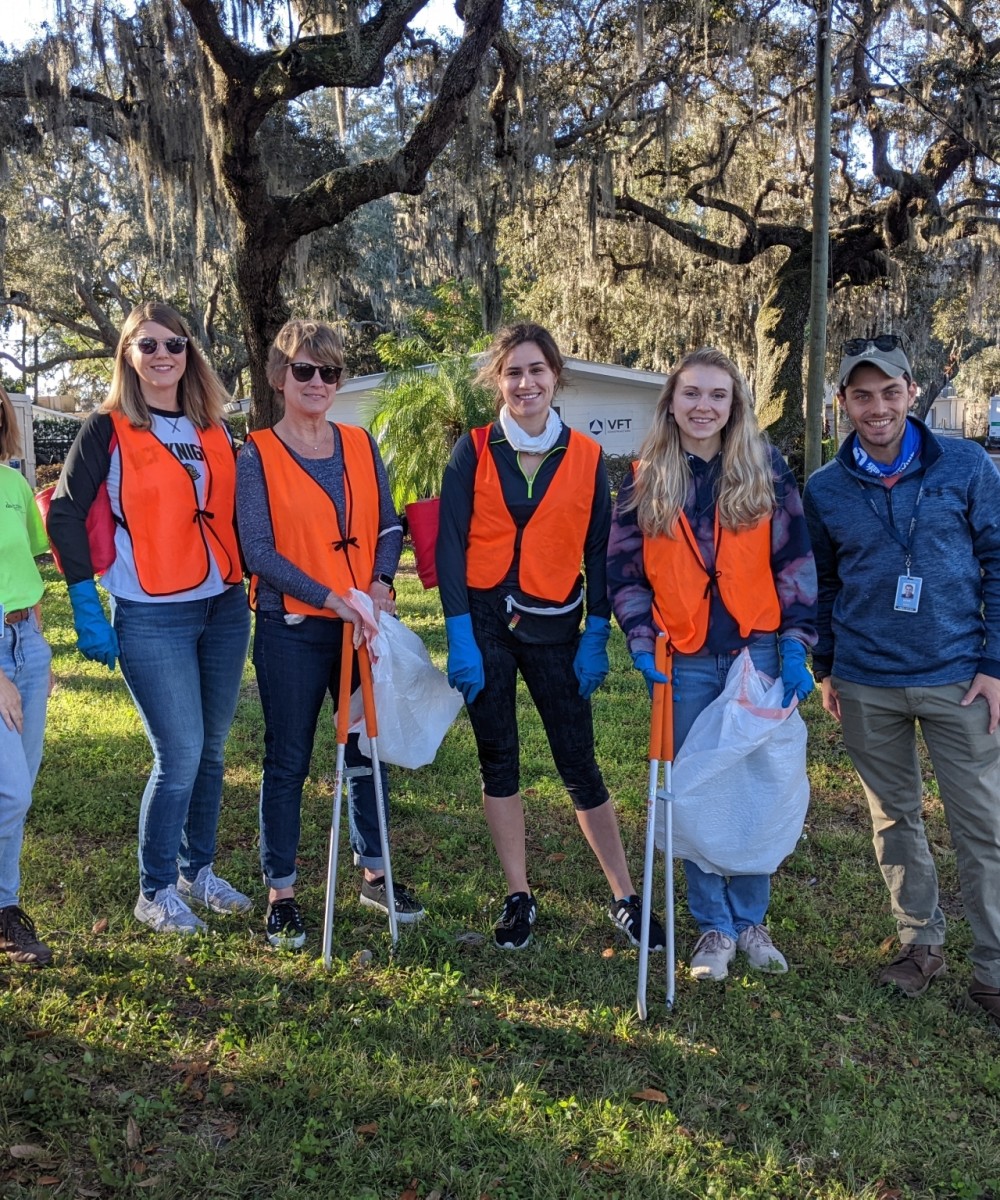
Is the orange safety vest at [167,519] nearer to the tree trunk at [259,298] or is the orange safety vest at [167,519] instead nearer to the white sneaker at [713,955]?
the white sneaker at [713,955]

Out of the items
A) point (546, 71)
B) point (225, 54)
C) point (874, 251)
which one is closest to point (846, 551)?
point (225, 54)

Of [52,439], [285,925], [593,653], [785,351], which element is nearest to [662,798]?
[593,653]

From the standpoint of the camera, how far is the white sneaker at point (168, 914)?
3770 mm

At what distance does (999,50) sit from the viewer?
1214cm

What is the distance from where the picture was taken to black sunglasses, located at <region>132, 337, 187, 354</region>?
11.7 ft

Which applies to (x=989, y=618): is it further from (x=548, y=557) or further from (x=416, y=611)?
(x=416, y=611)

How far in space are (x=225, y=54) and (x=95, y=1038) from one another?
29.7ft

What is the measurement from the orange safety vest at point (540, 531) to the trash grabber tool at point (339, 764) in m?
0.50

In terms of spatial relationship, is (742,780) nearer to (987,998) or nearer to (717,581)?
(717,581)

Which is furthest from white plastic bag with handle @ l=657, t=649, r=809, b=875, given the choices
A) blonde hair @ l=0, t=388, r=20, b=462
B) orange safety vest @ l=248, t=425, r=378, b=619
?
blonde hair @ l=0, t=388, r=20, b=462

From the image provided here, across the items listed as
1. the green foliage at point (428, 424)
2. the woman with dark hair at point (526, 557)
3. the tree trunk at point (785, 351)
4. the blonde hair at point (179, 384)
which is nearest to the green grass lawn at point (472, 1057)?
the woman with dark hair at point (526, 557)

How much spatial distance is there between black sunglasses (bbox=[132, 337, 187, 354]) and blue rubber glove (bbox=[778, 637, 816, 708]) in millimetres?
2387

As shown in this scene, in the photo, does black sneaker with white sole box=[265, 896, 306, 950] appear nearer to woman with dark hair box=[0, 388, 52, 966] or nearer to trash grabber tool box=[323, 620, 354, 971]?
trash grabber tool box=[323, 620, 354, 971]

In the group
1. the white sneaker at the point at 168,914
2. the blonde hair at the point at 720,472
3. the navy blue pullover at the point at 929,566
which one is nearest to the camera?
the navy blue pullover at the point at 929,566
